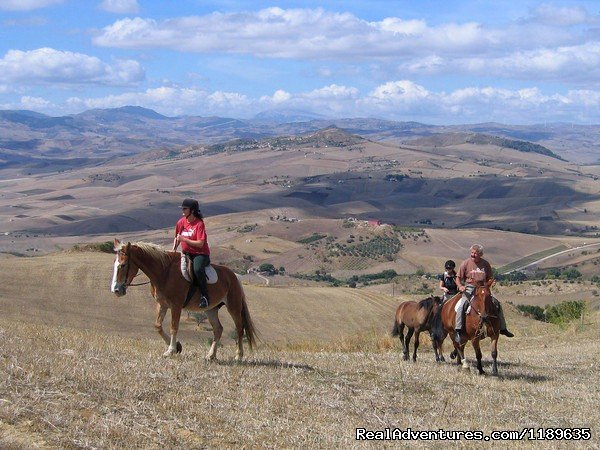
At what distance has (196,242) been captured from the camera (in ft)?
41.5

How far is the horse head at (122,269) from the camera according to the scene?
12086mm

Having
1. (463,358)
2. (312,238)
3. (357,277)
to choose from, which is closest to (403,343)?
(463,358)

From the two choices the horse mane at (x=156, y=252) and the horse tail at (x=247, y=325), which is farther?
the horse tail at (x=247, y=325)

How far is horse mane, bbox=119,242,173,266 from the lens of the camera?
498 inches

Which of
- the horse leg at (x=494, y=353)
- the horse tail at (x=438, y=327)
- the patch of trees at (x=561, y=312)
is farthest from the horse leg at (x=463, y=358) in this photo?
the patch of trees at (x=561, y=312)

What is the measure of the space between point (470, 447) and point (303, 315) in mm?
33656

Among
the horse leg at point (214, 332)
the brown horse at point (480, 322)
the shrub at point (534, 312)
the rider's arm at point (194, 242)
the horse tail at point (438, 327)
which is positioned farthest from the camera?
the shrub at point (534, 312)

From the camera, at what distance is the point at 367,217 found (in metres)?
172

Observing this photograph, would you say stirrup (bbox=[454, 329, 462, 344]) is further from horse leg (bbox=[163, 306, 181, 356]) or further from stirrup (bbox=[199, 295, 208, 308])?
horse leg (bbox=[163, 306, 181, 356])

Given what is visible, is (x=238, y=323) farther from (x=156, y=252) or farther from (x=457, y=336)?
(x=457, y=336)

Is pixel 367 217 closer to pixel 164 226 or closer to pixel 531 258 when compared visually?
pixel 164 226

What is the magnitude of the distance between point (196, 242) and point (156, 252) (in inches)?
28.4

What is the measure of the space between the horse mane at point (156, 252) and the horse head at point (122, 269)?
10.9 inches

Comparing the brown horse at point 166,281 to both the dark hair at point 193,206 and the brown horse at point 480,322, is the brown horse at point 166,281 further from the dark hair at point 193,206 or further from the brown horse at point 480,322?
the brown horse at point 480,322
